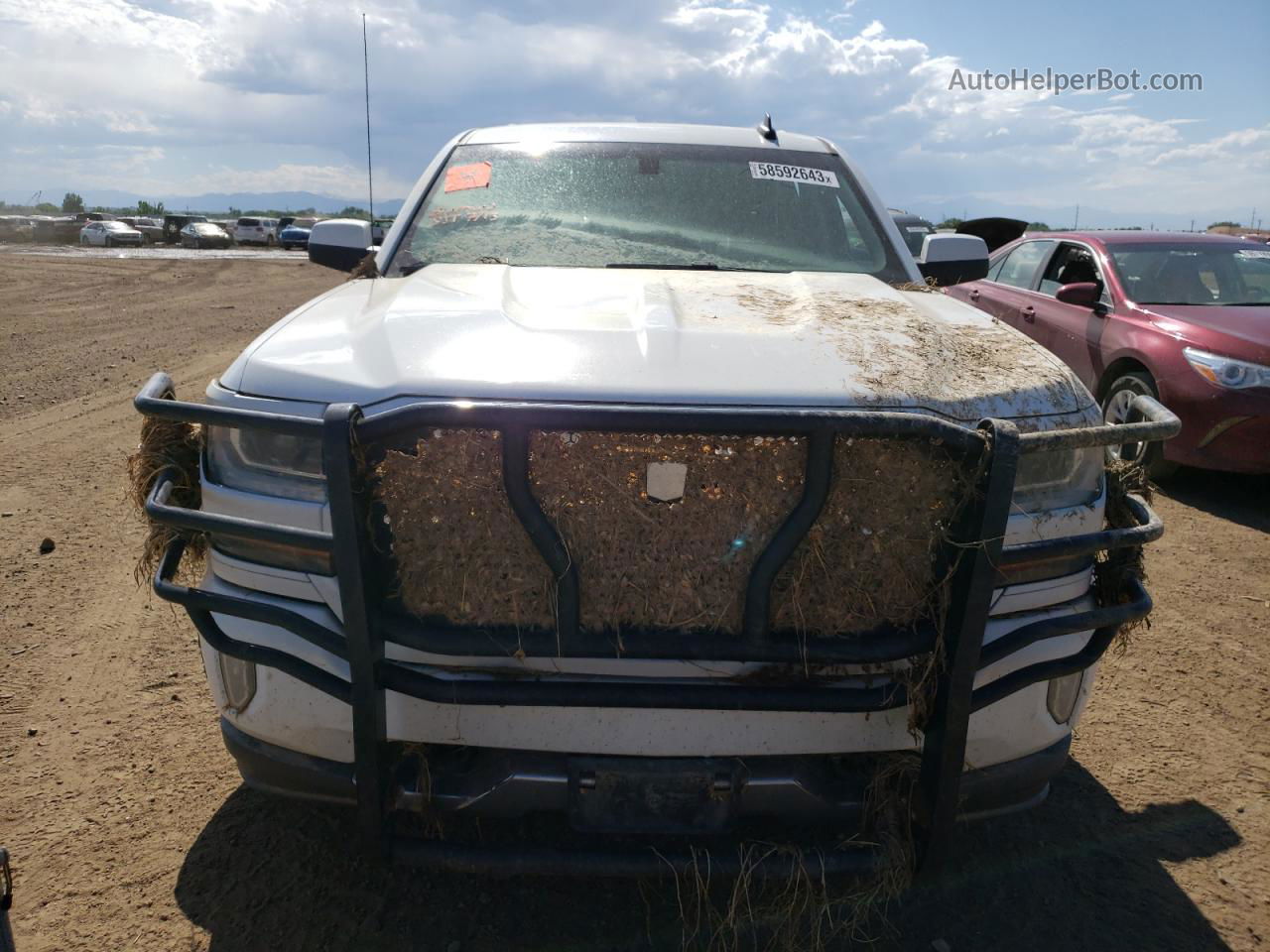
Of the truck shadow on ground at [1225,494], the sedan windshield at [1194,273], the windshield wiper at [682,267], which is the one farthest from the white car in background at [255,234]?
the windshield wiper at [682,267]

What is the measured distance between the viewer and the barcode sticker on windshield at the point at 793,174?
12.3 feet

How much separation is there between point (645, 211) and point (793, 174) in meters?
0.64

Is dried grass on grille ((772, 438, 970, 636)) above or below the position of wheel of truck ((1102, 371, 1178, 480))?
above

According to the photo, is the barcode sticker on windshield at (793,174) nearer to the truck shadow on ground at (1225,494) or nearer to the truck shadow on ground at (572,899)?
the truck shadow on ground at (572,899)

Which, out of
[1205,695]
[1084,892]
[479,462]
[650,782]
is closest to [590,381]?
[479,462]

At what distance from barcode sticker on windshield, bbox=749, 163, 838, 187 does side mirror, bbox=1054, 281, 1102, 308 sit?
3804mm

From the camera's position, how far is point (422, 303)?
2.53 m

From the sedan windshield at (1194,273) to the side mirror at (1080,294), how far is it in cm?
22

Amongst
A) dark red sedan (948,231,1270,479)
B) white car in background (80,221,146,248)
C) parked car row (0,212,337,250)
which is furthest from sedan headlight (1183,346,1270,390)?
white car in background (80,221,146,248)

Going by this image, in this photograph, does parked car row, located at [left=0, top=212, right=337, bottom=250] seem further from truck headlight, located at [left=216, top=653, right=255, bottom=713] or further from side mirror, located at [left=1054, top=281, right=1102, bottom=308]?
truck headlight, located at [left=216, top=653, right=255, bottom=713]

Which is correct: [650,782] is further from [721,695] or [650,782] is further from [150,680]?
[150,680]

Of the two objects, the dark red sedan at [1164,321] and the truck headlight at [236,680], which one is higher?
the dark red sedan at [1164,321]

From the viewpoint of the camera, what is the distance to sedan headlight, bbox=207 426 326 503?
6.82ft

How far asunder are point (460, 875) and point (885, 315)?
183 centimetres
